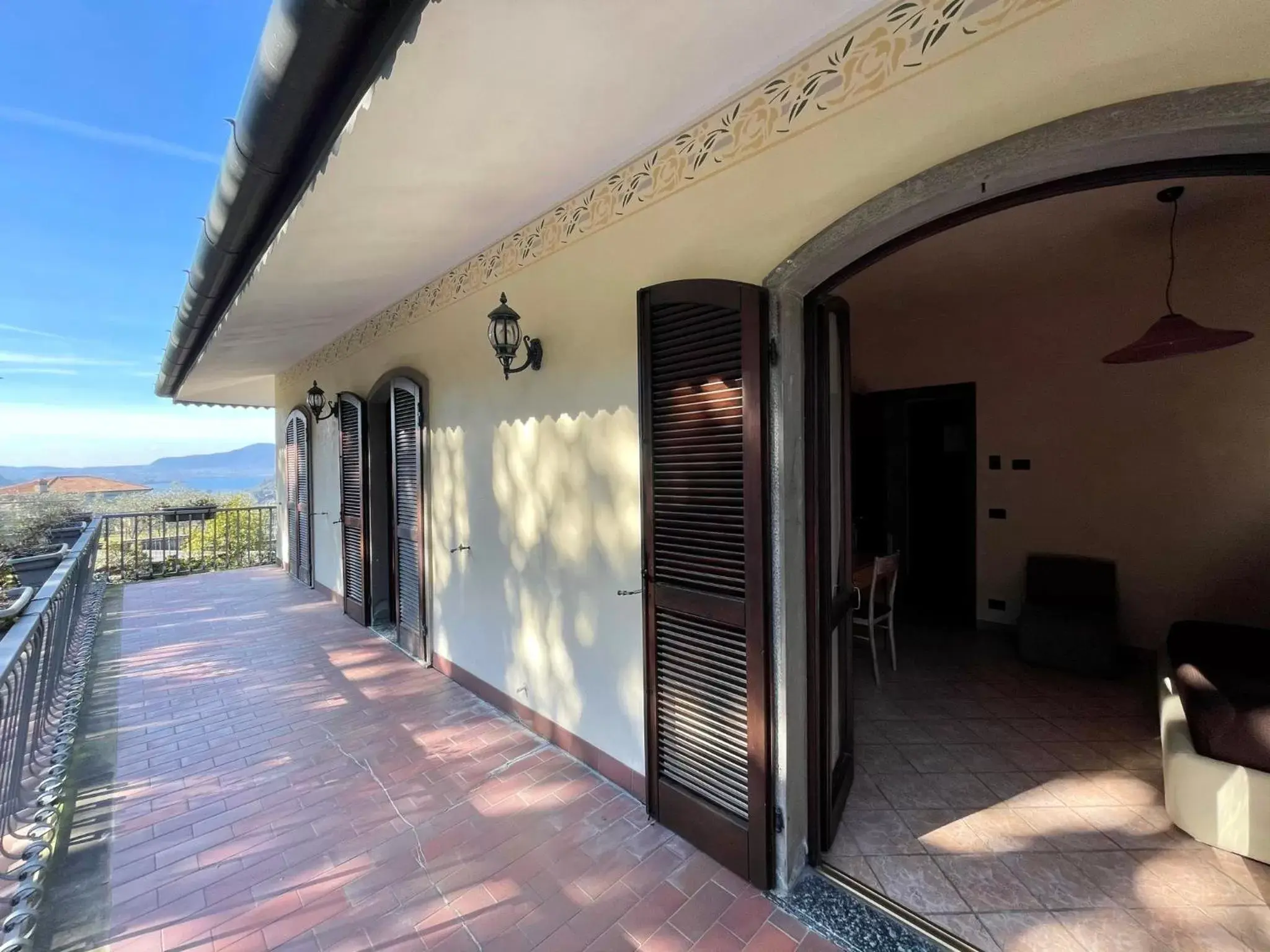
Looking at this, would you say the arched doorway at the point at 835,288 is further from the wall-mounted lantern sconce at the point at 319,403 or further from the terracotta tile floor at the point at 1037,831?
the wall-mounted lantern sconce at the point at 319,403

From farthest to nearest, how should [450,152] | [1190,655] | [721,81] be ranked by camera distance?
1. [1190,655]
2. [450,152]
3. [721,81]

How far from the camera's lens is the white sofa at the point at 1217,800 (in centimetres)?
189

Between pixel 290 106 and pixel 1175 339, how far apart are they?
417 centimetres

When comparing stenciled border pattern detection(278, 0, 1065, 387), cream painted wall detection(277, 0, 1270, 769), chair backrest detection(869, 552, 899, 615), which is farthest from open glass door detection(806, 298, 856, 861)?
chair backrest detection(869, 552, 899, 615)

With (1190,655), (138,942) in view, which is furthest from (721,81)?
(1190,655)

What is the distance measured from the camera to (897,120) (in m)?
1.46

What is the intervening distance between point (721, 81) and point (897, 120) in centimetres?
70

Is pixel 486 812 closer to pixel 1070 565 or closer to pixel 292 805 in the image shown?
pixel 292 805

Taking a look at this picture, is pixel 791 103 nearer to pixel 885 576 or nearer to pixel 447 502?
pixel 885 576

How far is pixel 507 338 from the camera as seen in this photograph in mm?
2781

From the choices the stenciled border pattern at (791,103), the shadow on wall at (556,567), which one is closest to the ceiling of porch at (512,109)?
the stenciled border pattern at (791,103)

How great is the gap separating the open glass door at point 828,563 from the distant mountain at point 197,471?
10.2m

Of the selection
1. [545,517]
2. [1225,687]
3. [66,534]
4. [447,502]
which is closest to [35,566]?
[66,534]

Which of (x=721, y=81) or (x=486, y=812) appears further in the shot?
(x=486, y=812)
